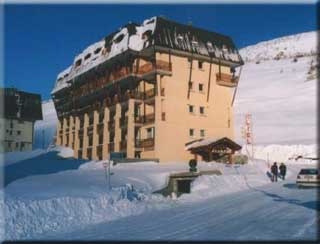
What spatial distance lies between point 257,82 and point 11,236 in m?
130

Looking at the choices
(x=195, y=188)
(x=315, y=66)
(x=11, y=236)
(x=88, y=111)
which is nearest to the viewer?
(x=11, y=236)

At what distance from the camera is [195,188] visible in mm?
30094

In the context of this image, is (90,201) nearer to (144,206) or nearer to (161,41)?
(144,206)

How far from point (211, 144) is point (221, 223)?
104 ft

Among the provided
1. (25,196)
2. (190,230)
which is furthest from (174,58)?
(190,230)

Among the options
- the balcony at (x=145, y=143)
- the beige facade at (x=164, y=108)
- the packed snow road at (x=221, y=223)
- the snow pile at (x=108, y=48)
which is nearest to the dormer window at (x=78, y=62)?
the snow pile at (x=108, y=48)

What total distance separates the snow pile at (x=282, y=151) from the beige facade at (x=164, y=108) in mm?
15126

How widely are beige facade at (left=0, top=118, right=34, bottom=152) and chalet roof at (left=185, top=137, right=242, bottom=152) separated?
3313 centimetres

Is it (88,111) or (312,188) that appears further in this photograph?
(88,111)

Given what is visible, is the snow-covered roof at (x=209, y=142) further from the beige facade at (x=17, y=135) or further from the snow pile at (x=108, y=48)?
the beige facade at (x=17, y=135)

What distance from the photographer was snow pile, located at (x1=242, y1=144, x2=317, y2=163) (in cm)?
6694

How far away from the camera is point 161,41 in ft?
163

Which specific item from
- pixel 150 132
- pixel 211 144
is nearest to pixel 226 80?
pixel 211 144

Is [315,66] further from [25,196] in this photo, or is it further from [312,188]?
[25,196]
